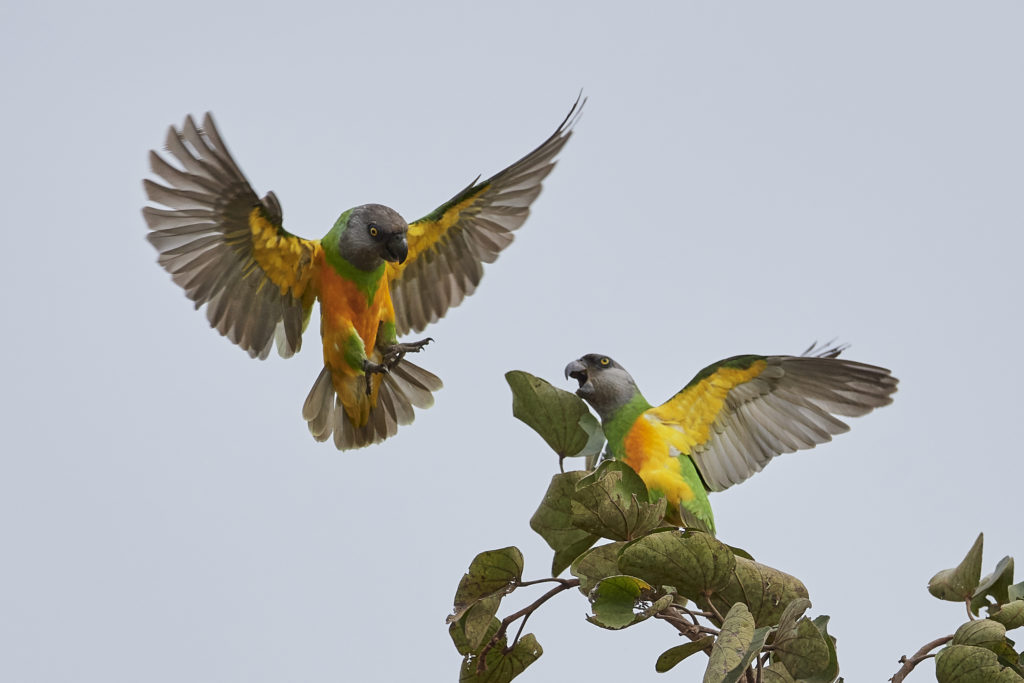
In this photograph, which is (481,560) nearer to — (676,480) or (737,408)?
(676,480)

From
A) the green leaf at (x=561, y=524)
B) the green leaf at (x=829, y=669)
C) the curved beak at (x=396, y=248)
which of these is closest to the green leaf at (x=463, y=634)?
the green leaf at (x=561, y=524)

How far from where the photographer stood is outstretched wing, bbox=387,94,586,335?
189 inches

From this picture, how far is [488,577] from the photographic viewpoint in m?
2.31

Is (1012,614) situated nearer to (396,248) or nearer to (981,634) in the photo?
(981,634)

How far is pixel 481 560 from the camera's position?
2.30 metres

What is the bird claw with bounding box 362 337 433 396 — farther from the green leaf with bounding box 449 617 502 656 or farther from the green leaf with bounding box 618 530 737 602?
the green leaf with bounding box 618 530 737 602

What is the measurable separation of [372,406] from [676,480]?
1492 mm

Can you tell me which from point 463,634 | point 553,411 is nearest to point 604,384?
point 553,411

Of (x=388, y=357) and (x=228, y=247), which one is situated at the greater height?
(x=228, y=247)

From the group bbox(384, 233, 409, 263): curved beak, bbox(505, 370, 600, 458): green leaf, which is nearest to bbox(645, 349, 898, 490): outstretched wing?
bbox(384, 233, 409, 263): curved beak

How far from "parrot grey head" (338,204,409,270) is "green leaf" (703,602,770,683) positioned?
2.44 meters

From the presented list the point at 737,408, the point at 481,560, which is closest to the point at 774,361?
the point at 737,408

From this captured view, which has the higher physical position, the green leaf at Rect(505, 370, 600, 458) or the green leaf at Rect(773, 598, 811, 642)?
the green leaf at Rect(505, 370, 600, 458)

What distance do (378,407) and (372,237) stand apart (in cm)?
96
